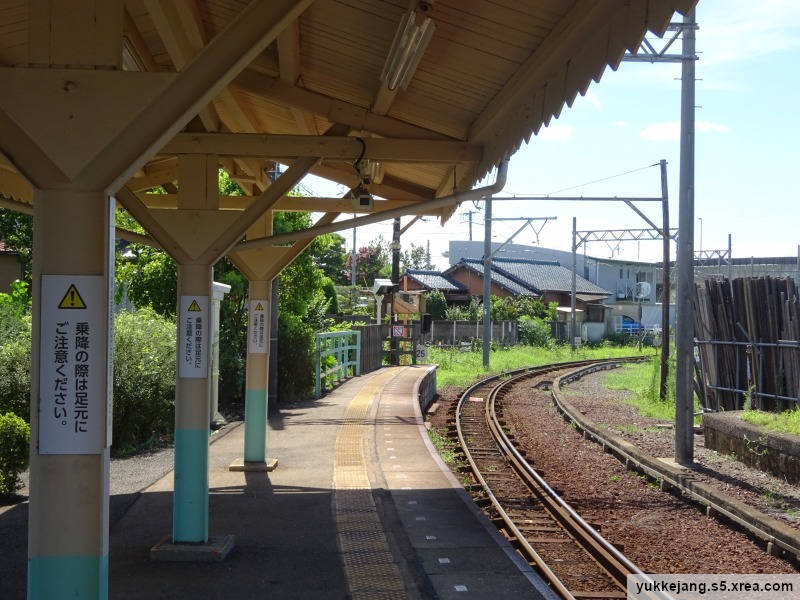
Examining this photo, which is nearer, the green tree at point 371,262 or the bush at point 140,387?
the bush at point 140,387

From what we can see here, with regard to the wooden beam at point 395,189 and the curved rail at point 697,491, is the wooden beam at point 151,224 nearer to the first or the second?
the wooden beam at point 395,189

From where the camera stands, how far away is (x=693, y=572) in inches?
261

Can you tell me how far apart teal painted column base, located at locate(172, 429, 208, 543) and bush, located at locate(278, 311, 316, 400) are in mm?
9996

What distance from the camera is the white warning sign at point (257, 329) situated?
9.10 m

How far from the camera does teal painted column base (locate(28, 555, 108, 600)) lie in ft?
11.5

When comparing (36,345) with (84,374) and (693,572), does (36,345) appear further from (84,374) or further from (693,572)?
(693,572)

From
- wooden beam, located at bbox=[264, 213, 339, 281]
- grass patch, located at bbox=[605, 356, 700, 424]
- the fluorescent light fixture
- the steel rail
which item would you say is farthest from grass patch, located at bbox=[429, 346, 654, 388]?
the fluorescent light fixture

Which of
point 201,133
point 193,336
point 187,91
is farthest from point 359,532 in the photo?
point 187,91

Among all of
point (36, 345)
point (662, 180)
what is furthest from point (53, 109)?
point (662, 180)

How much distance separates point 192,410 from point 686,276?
723 cm

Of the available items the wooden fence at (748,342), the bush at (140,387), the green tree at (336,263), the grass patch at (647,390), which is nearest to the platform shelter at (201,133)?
the bush at (140,387)

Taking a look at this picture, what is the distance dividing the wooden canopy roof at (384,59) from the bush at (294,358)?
26.5ft

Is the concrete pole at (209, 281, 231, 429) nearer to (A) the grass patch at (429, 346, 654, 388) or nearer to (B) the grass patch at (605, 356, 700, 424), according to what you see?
(B) the grass patch at (605, 356, 700, 424)

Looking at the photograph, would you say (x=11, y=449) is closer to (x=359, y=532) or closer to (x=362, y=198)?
(x=359, y=532)
